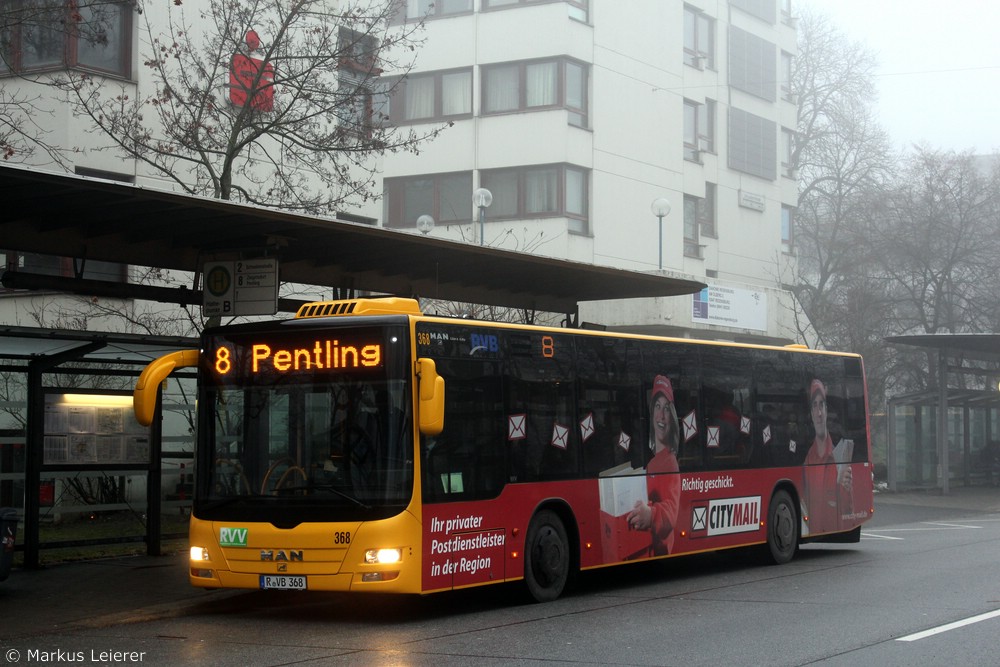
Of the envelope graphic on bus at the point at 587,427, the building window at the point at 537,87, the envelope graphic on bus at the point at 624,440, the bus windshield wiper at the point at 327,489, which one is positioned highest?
the building window at the point at 537,87

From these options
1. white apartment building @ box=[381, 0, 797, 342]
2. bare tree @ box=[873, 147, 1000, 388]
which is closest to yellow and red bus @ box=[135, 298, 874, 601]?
white apartment building @ box=[381, 0, 797, 342]

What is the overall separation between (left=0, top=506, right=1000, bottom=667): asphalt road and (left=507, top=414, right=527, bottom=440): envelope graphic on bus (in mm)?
1544

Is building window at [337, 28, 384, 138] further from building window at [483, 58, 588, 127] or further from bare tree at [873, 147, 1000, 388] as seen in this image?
bare tree at [873, 147, 1000, 388]

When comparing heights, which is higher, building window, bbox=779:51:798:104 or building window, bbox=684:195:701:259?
building window, bbox=779:51:798:104

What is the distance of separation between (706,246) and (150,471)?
31.8m

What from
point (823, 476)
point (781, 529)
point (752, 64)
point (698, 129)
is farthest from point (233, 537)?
point (752, 64)

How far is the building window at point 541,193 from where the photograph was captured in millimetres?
39312

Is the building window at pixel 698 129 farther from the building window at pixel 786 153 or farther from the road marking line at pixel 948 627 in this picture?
the road marking line at pixel 948 627

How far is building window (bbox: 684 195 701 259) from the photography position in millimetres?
45188

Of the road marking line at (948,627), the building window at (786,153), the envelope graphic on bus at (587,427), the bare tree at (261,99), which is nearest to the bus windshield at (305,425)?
the envelope graphic on bus at (587,427)

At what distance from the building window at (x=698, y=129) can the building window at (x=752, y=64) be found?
6.63ft

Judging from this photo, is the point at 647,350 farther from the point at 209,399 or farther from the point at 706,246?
the point at 706,246

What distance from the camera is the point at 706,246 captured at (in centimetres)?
4612

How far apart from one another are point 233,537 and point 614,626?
3.47 meters
